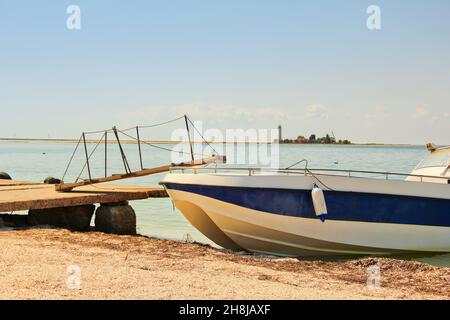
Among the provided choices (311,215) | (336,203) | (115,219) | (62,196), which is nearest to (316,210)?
(311,215)

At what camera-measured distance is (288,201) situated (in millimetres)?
10695

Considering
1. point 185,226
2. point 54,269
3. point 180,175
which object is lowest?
point 185,226

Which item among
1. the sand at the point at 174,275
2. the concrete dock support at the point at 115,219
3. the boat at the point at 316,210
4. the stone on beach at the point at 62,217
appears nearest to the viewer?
the sand at the point at 174,275

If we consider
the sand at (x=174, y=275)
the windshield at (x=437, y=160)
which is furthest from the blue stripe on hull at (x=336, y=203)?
the windshield at (x=437, y=160)

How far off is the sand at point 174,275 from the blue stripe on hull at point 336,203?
109 cm

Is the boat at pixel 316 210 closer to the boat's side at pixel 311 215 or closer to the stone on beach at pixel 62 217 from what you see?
the boat's side at pixel 311 215

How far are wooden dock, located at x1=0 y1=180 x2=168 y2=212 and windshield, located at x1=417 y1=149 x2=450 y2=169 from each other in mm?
6427

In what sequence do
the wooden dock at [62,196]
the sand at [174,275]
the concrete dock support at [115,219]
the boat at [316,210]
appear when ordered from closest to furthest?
the sand at [174,275]
the boat at [316,210]
the wooden dock at [62,196]
the concrete dock support at [115,219]

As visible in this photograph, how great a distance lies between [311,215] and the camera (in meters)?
10.7

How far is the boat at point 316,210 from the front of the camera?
1070 cm

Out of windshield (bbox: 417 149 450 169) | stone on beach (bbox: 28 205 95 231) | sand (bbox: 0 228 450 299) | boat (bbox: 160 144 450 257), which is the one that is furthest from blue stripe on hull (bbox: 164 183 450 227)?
stone on beach (bbox: 28 205 95 231)
